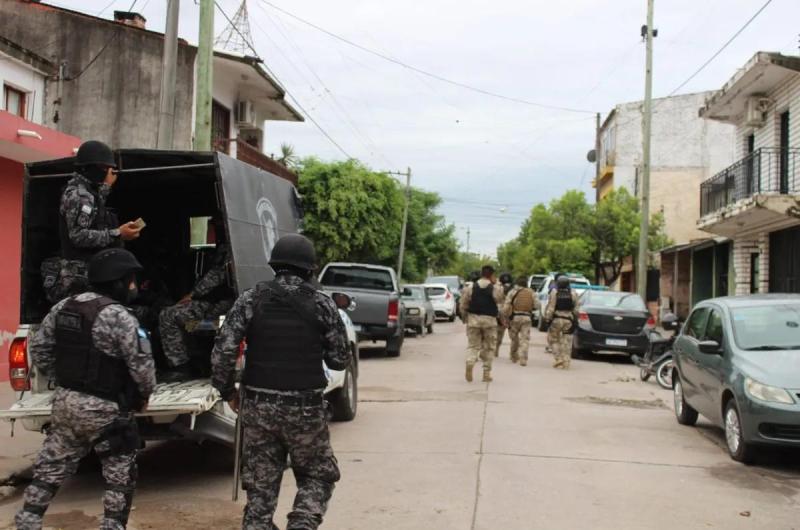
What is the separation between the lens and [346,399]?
9656 millimetres

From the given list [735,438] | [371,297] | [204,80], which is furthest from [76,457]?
[371,297]

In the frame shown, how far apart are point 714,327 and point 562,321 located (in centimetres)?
709

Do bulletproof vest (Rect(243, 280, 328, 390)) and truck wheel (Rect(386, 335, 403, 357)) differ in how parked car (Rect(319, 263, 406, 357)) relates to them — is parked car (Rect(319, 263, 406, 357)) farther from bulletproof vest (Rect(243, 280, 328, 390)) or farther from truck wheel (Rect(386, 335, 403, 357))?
bulletproof vest (Rect(243, 280, 328, 390))

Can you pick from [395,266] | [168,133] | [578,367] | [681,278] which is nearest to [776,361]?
[168,133]

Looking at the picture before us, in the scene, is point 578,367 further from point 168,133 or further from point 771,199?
point 168,133

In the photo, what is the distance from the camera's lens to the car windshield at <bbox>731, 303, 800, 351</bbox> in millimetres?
8406

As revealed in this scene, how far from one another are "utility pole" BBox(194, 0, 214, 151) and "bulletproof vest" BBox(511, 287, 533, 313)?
24.1 ft

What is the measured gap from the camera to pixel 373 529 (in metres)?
5.55

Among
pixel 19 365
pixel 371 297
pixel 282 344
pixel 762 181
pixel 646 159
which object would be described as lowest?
pixel 19 365

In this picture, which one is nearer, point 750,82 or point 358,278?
point 358,278

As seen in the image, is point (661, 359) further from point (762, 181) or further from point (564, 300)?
point (762, 181)

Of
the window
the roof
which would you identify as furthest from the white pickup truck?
the roof

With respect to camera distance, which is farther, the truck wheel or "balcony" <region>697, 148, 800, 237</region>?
"balcony" <region>697, 148, 800, 237</region>

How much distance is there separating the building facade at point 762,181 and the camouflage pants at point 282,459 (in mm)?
17280
